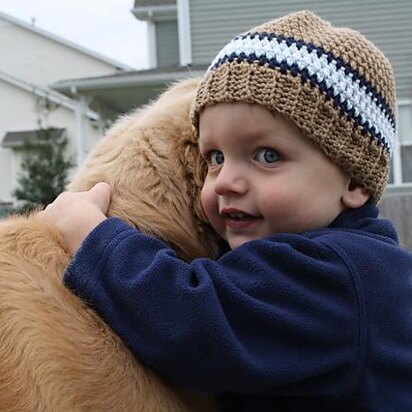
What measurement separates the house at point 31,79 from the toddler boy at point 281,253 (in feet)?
87.2

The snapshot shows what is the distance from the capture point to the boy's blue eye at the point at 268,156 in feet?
6.61

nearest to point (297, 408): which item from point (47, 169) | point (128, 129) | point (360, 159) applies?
point (360, 159)

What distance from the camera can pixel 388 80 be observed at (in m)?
2.17

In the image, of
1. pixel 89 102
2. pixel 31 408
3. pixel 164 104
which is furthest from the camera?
pixel 89 102

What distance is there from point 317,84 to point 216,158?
30 centimetres

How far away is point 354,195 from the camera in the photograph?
7.03ft

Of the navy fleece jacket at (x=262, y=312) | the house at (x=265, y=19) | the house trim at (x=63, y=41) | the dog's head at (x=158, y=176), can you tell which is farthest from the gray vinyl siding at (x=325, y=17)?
the house trim at (x=63, y=41)

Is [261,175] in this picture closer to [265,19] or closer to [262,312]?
[262,312]

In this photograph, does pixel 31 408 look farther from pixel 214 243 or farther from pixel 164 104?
pixel 164 104

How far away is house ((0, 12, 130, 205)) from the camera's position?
31.5 m

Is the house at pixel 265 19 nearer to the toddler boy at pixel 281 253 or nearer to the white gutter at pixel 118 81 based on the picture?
the white gutter at pixel 118 81

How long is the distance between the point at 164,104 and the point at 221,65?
0.87 ft

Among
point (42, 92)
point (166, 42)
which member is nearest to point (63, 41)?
point (42, 92)

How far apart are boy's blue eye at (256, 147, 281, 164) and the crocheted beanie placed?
0.09 m
